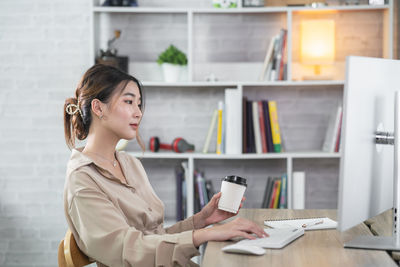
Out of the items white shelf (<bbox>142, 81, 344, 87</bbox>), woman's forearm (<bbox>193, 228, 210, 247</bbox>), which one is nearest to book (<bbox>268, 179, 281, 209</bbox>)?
white shelf (<bbox>142, 81, 344, 87</bbox>)

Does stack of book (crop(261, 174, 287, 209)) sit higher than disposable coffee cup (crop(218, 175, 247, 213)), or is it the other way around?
disposable coffee cup (crop(218, 175, 247, 213))

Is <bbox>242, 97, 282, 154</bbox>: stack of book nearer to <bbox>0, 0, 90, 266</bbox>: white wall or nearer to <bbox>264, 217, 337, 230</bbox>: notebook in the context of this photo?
<bbox>0, 0, 90, 266</bbox>: white wall

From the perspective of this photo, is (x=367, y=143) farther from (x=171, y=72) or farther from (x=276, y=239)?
(x=171, y=72)

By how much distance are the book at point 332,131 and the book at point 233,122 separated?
1.82 feet

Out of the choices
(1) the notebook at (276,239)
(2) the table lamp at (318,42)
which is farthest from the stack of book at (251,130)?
(1) the notebook at (276,239)

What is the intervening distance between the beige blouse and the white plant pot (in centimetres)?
159

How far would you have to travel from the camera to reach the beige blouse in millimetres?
1367

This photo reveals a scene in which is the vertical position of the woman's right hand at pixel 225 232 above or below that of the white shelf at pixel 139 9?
below

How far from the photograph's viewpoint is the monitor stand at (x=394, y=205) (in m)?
1.28

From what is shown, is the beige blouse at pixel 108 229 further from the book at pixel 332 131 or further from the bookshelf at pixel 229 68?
the book at pixel 332 131

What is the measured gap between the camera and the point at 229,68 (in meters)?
3.29

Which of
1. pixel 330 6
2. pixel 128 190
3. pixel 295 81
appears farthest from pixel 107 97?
pixel 330 6

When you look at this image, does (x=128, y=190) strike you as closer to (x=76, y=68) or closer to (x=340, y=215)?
(x=340, y=215)

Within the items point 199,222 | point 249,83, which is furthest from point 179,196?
point 199,222
